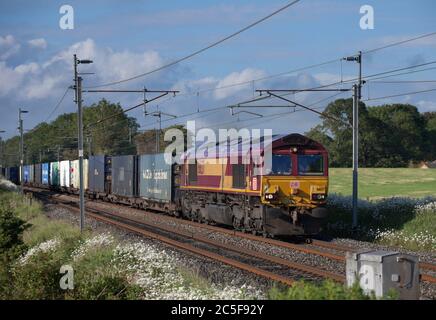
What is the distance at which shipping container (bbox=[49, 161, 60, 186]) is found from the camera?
63.8m

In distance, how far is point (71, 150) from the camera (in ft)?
360

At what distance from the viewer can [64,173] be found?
59.0 m

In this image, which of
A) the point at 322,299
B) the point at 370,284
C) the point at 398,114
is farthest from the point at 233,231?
the point at 398,114

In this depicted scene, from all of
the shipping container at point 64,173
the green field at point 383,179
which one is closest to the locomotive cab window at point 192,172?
the green field at point 383,179

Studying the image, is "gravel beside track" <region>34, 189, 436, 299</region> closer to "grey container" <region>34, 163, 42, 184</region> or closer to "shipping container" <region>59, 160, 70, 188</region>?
"shipping container" <region>59, 160, 70, 188</region>

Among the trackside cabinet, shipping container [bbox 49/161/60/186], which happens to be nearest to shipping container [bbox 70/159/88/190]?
shipping container [bbox 49/161/60/186]

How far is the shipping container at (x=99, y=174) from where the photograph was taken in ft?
151

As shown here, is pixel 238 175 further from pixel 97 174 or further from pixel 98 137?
pixel 98 137

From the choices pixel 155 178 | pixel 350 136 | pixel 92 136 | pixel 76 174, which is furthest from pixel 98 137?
pixel 155 178

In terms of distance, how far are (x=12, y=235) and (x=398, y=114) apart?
8508 centimetres

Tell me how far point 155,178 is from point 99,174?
45.0 ft

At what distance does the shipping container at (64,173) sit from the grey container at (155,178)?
19.9 metres

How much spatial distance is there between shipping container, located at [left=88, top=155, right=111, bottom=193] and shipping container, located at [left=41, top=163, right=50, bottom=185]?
20.8 m

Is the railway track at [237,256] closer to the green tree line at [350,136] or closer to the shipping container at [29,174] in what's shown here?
the green tree line at [350,136]
